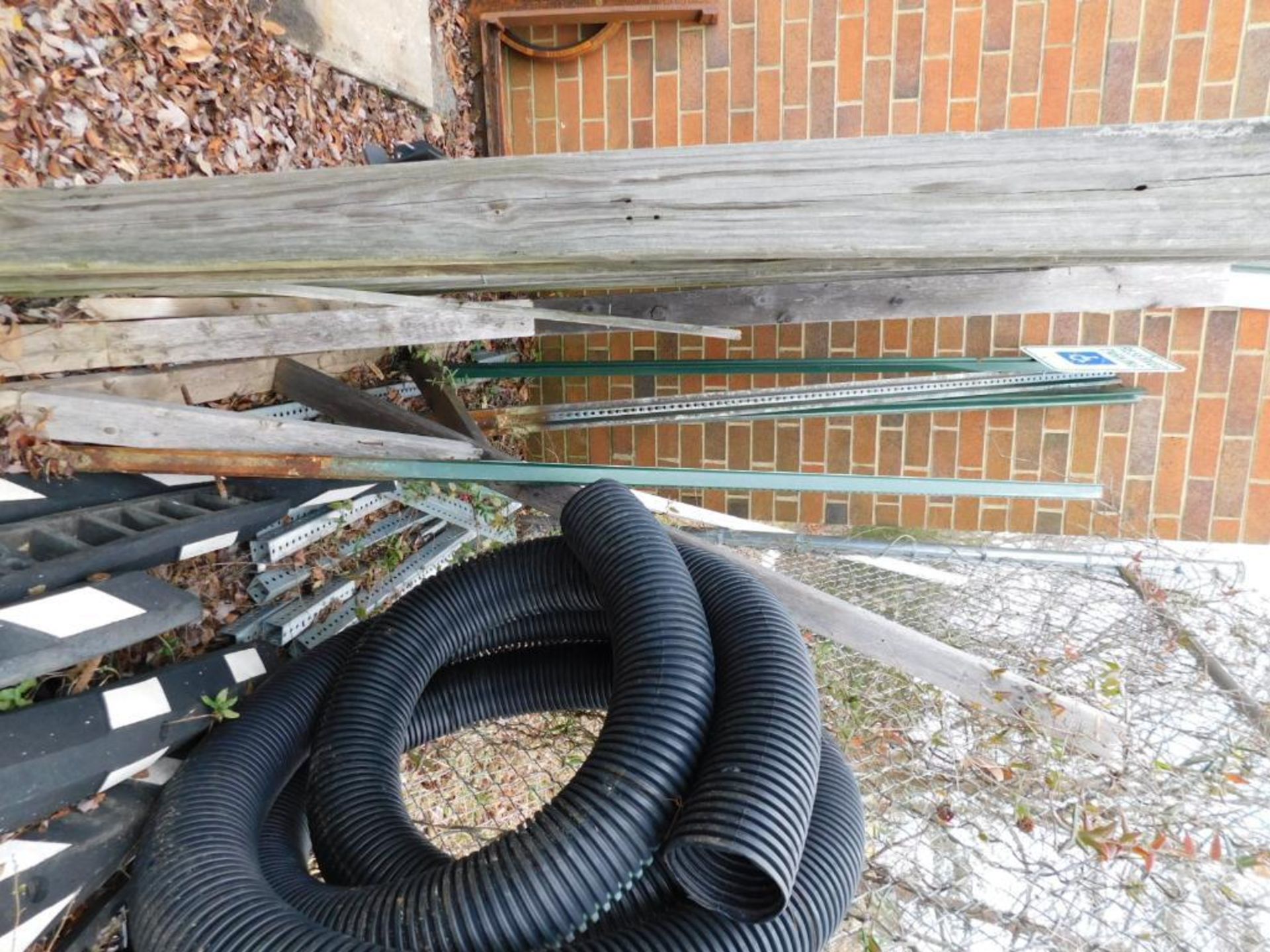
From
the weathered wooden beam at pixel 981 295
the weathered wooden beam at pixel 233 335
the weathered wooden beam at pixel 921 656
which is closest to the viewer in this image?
the weathered wooden beam at pixel 233 335

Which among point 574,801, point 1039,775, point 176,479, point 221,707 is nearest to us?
point 574,801

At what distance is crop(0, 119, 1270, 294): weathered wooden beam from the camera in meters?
0.94

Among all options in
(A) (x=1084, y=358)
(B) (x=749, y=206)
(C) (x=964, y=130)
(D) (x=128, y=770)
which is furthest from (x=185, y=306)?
(A) (x=1084, y=358)

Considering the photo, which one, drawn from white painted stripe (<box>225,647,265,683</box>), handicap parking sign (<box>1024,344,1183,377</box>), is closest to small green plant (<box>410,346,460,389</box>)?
white painted stripe (<box>225,647,265,683</box>)

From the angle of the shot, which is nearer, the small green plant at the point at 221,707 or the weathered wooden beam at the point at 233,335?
the weathered wooden beam at the point at 233,335

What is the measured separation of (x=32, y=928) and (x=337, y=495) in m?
1.51

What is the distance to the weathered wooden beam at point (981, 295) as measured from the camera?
3.17 m

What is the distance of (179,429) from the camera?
218cm

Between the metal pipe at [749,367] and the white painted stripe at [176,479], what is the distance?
1491 mm

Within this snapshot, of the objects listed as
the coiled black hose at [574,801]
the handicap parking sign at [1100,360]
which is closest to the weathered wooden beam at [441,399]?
the coiled black hose at [574,801]

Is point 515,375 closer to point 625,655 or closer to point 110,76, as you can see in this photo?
point 110,76

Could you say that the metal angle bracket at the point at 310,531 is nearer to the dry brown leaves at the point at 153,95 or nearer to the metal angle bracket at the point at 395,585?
the metal angle bracket at the point at 395,585

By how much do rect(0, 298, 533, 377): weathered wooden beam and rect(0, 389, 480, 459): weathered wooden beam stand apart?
16 cm

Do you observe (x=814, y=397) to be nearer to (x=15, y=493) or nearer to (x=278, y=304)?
(x=278, y=304)
